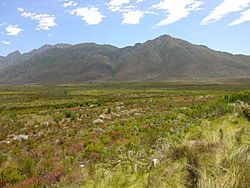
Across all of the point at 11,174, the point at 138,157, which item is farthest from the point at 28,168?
the point at 138,157

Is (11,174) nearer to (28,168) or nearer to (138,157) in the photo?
(28,168)

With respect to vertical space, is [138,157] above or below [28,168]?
above

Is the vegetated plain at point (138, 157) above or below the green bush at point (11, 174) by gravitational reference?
above

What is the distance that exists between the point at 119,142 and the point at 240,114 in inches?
197

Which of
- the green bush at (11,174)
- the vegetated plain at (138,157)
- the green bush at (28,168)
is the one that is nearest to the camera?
the vegetated plain at (138,157)

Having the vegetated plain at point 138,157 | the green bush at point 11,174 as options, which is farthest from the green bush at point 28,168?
the green bush at point 11,174

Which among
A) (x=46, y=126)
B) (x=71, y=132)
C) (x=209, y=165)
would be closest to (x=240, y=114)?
(x=209, y=165)

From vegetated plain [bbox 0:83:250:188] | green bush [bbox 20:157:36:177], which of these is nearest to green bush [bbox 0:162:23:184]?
vegetated plain [bbox 0:83:250:188]

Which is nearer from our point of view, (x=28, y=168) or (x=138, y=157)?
(x=138, y=157)

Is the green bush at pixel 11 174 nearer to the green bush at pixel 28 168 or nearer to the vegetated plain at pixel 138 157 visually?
the vegetated plain at pixel 138 157

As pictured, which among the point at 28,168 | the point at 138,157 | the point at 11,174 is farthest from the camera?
the point at 28,168

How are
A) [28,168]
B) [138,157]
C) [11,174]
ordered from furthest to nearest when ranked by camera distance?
1. [28,168]
2. [11,174]
3. [138,157]

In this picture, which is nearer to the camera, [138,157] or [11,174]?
[138,157]

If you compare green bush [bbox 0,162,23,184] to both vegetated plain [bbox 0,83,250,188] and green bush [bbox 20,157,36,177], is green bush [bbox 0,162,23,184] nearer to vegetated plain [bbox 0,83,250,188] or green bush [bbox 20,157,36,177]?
vegetated plain [bbox 0,83,250,188]
